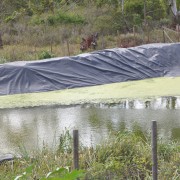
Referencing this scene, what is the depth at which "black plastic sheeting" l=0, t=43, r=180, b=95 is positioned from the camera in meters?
9.30

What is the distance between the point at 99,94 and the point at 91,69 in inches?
63.3

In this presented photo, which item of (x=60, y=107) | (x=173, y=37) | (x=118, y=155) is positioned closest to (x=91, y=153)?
(x=118, y=155)

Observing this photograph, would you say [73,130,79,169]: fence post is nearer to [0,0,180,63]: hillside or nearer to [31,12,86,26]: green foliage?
[0,0,180,63]: hillside

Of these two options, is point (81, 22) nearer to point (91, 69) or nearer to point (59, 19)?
point (59, 19)

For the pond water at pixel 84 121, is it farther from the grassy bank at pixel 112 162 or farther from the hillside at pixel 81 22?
the hillside at pixel 81 22

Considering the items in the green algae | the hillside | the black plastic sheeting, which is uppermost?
the hillside

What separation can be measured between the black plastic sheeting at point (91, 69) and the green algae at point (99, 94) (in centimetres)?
36

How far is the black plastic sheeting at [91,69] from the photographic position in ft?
30.5

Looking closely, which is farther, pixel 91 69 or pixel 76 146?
pixel 91 69

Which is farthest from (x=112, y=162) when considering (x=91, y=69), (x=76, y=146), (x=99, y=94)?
(x=91, y=69)

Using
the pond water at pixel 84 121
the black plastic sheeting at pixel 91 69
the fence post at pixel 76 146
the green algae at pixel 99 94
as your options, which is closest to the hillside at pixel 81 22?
Result: the black plastic sheeting at pixel 91 69

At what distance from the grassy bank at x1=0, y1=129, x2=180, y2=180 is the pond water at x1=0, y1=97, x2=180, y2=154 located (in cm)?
141

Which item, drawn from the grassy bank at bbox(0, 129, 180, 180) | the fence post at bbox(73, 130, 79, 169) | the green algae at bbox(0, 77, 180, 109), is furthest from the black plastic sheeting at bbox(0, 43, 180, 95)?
the fence post at bbox(73, 130, 79, 169)

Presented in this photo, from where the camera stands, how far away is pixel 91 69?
9891mm
